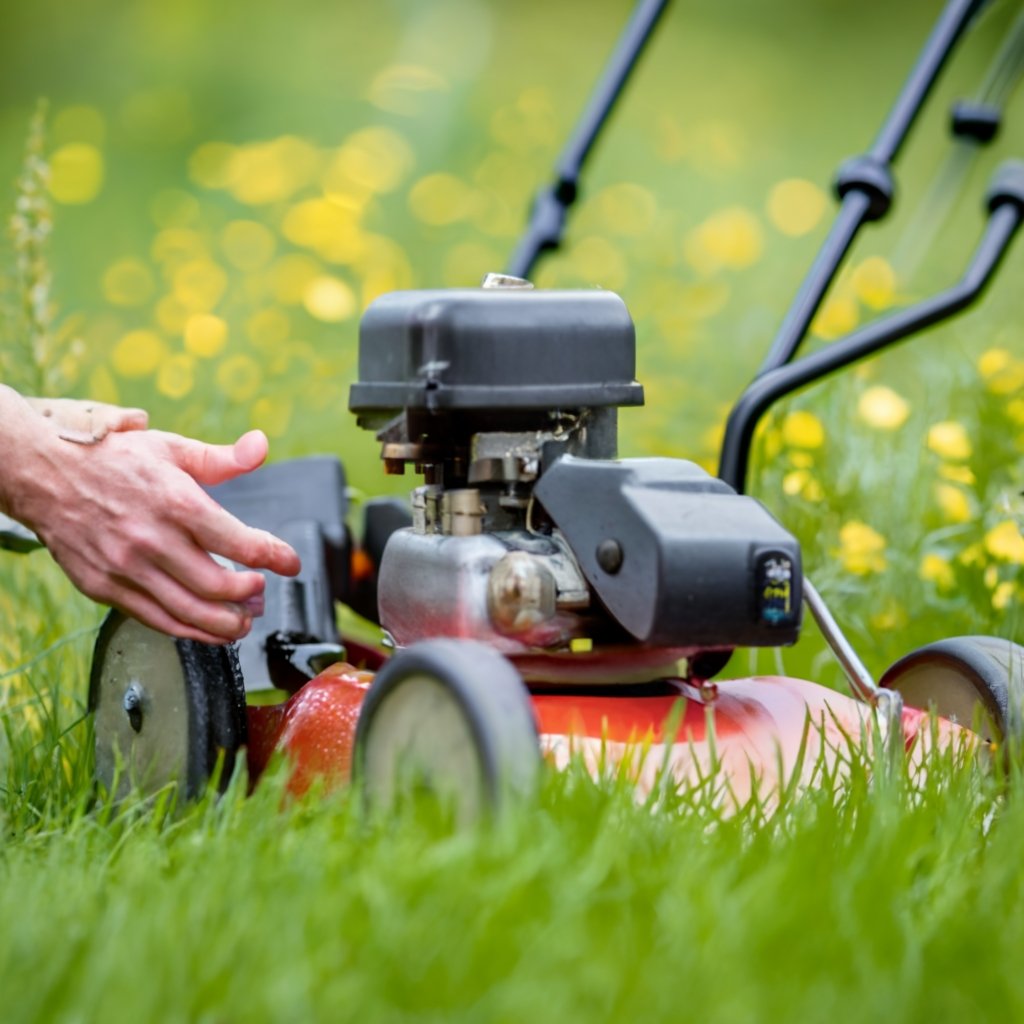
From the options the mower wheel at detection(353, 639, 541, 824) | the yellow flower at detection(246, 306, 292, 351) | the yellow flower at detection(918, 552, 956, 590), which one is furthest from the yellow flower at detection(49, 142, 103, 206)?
the mower wheel at detection(353, 639, 541, 824)

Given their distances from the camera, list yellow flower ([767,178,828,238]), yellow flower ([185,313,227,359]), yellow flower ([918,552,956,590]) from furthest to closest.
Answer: yellow flower ([767,178,828,238]) → yellow flower ([185,313,227,359]) → yellow flower ([918,552,956,590])

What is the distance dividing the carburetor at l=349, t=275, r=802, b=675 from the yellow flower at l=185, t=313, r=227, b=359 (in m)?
1.64

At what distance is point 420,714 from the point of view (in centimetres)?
129

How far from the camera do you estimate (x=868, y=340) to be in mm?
1949

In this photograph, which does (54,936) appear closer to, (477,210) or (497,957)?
(497,957)

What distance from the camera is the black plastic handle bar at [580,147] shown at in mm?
2398

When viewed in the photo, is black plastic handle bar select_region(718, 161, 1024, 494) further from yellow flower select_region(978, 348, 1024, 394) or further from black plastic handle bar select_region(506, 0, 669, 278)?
black plastic handle bar select_region(506, 0, 669, 278)

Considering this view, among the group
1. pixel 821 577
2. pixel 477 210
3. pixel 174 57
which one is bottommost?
pixel 821 577

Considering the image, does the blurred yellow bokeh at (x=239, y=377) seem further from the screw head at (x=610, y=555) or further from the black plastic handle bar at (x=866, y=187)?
the screw head at (x=610, y=555)

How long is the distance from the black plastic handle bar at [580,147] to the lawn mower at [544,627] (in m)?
0.78

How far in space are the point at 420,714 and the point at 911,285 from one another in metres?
2.88

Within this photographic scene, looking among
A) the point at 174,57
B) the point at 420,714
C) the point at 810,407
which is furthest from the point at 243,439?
the point at 174,57

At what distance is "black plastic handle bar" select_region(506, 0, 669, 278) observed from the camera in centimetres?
240

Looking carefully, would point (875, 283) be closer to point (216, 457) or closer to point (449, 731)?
point (216, 457)
